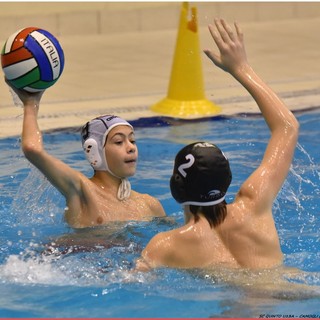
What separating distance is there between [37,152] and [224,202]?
902 mm

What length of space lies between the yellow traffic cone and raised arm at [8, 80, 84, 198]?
11.5ft

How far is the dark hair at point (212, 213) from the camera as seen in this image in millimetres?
3617

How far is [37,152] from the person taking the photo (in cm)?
406

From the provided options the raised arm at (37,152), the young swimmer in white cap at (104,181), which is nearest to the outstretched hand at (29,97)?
the raised arm at (37,152)

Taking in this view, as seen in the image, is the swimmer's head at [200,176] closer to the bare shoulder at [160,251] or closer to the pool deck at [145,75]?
the bare shoulder at [160,251]

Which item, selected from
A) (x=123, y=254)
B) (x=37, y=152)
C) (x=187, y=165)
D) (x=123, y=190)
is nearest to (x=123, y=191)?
(x=123, y=190)

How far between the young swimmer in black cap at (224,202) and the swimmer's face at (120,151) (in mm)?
963

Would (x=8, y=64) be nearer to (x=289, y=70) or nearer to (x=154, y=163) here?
(x=154, y=163)

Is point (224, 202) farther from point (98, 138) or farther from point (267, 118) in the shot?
point (98, 138)

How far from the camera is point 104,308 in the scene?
386 cm

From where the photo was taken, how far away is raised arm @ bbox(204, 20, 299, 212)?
3.69 metres

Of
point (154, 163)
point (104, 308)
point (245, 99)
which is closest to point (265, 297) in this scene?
point (104, 308)

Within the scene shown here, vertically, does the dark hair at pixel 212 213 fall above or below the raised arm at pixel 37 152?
below

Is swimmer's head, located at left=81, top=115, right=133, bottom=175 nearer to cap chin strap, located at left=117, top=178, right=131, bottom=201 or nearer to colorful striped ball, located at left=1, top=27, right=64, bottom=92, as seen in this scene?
cap chin strap, located at left=117, top=178, right=131, bottom=201
